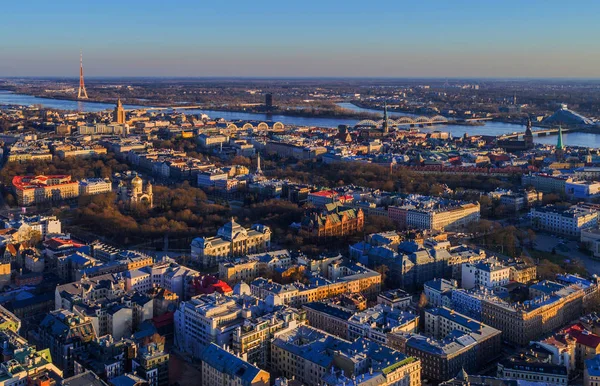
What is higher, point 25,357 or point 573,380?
point 25,357

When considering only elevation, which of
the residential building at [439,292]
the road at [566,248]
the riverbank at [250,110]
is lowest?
the road at [566,248]

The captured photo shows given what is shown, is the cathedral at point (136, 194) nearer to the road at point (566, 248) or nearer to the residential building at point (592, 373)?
the road at point (566, 248)

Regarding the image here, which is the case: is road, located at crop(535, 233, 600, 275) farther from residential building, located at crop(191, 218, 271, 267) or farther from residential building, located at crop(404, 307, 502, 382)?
residential building, located at crop(191, 218, 271, 267)

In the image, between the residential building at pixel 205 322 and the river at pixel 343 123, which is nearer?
the residential building at pixel 205 322

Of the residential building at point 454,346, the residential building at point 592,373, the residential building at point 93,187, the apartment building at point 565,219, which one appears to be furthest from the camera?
the residential building at point 93,187

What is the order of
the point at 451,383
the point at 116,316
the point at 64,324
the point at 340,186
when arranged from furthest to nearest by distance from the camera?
the point at 340,186 < the point at 116,316 < the point at 64,324 < the point at 451,383

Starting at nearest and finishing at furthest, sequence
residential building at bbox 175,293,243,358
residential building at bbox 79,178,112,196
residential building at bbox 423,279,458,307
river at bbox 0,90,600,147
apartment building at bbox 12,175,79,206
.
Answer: residential building at bbox 175,293,243,358 < residential building at bbox 423,279,458,307 < apartment building at bbox 12,175,79,206 < residential building at bbox 79,178,112,196 < river at bbox 0,90,600,147

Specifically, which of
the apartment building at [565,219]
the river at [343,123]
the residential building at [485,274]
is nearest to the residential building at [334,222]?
the residential building at [485,274]

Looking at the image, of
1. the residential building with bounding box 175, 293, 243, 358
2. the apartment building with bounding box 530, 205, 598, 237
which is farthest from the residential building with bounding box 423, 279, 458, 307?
the apartment building with bounding box 530, 205, 598, 237

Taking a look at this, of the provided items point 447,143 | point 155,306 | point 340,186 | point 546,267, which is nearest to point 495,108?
point 447,143

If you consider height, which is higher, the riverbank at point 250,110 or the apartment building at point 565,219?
the riverbank at point 250,110

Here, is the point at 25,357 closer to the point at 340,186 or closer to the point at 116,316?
the point at 116,316
